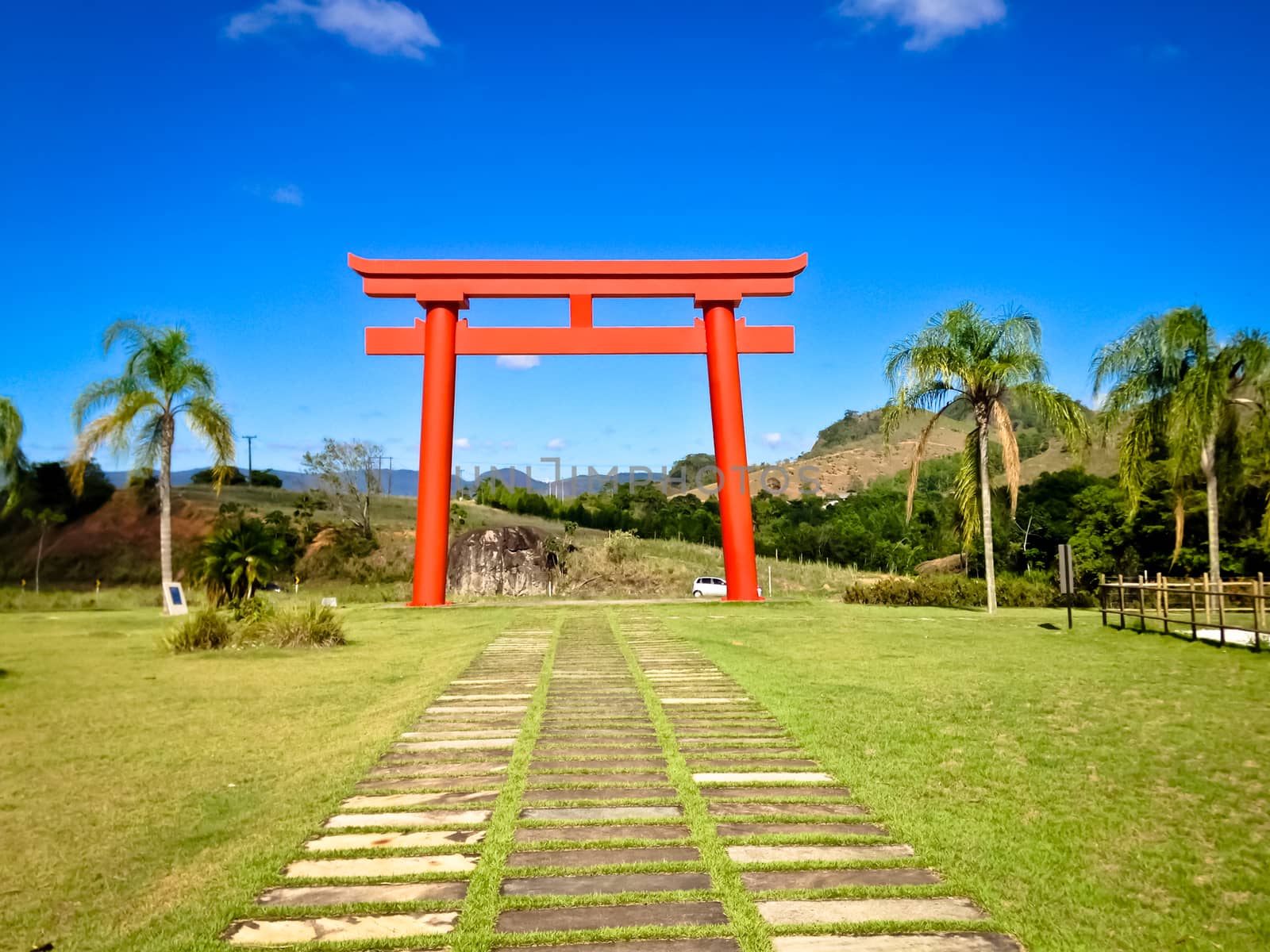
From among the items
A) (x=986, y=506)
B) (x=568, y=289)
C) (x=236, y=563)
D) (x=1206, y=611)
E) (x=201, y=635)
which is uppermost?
(x=568, y=289)

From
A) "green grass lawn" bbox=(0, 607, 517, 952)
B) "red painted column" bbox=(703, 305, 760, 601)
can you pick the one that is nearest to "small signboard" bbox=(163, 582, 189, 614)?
"green grass lawn" bbox=(0, 607, 517, 952)

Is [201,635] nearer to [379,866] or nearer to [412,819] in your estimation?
[412,819]

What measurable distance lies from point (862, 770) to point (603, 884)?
2.29 metres

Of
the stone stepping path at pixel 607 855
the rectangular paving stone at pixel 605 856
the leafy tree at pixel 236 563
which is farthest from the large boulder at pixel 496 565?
the rectangular paving stone at pixel 605 856

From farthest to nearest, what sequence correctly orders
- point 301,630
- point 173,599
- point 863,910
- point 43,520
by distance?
point 43,520
point 173,599
point 301,630
point 863,910

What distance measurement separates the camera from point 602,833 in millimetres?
4293

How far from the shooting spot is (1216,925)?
3.36m

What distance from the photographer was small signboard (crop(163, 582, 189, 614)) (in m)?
18.1

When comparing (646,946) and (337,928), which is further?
(337,928)

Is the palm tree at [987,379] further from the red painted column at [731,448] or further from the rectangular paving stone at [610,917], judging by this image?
the rectangular paving stone at [610,917]

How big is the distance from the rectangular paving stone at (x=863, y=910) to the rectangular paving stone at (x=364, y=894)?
1.26 metres

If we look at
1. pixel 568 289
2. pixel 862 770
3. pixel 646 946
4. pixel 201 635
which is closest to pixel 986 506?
pixel 568 289

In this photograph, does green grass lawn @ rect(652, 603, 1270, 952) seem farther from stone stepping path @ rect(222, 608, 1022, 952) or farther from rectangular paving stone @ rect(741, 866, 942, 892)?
stone stepping path @ rect(222, 608, 1022, 952)

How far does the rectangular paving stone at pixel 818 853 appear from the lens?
3965 millimetres
